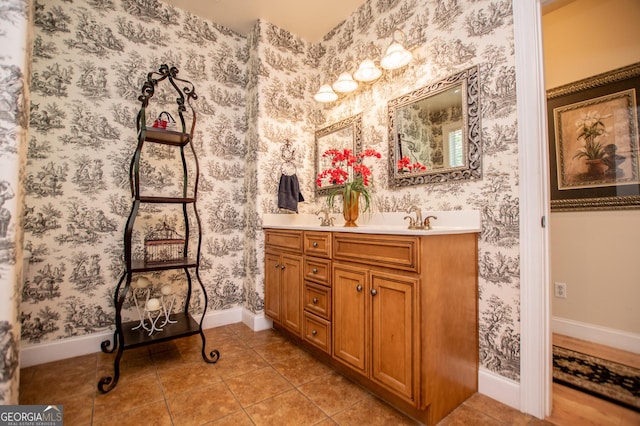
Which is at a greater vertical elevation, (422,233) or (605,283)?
(422,233)

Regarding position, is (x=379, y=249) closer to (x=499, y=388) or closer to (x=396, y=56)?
(x=499, y=388)

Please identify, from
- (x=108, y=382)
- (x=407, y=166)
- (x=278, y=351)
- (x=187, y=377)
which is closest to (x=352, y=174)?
(x=407, y=166)

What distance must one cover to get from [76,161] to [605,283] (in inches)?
160

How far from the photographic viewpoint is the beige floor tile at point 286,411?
1.34m

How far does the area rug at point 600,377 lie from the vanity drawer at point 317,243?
1567 millimetres

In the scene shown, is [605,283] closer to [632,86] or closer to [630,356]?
[630,356]

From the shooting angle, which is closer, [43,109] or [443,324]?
[443,324]

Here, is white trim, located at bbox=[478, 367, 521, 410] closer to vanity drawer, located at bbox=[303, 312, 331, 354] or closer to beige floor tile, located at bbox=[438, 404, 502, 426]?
beige floor tile, located at bbox=[438, 404, 502, 426]

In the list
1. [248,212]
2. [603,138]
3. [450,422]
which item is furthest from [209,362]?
[603,138]

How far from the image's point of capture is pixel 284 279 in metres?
2.22

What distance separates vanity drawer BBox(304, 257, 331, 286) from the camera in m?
1.80

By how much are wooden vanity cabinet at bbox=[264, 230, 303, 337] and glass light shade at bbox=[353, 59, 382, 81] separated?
134 centimetres

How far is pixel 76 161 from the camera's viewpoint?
79.8 inches

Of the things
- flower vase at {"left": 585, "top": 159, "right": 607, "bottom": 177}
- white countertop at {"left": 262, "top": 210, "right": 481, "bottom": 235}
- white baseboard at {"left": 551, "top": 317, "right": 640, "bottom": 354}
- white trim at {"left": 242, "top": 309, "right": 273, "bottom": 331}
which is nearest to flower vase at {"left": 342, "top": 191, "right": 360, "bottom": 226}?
white countertop at {"left": 262, "top": 210, "right": 481, "bottom": 235}
